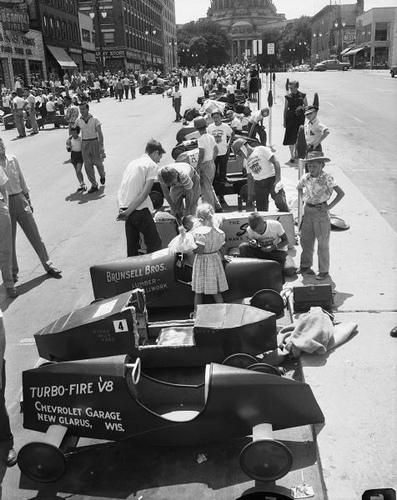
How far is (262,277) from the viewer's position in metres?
6.27

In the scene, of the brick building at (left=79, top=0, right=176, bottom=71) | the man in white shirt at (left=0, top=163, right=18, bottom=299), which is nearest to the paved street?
the man in white shirt at (left=0, top=163, right=18, bottom=299)

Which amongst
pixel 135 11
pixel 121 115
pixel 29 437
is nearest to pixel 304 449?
pixel 29 437

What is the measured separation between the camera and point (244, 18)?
182 m

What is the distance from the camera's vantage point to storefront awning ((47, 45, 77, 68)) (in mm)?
52744

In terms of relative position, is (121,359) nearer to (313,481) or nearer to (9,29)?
(313,481)

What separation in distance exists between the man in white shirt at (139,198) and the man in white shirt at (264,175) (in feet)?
6.45

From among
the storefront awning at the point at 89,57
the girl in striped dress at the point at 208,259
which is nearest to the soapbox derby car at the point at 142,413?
the girl in striped dress at the point at 208,259

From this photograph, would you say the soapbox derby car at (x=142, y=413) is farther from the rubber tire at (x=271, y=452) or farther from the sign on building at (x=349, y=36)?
the sign on building at (x=349, y=36)

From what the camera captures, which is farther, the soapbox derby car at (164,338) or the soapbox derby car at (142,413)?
the soapbox derby car at (164,338)

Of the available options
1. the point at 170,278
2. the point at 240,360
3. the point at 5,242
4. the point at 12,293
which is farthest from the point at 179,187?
the point at 240,360

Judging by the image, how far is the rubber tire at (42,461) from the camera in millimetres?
3961

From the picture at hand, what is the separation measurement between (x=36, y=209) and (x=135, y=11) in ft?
272

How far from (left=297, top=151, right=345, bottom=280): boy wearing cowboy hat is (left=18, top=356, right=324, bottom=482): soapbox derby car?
9.86 feet

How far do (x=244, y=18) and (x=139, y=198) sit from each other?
191 m
